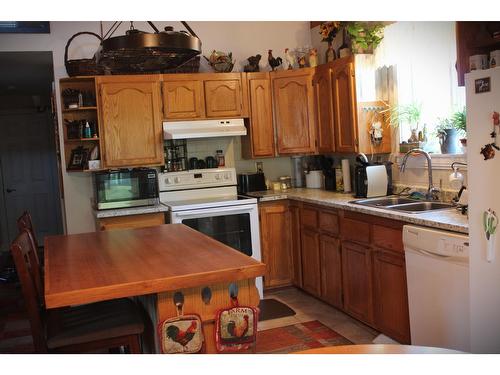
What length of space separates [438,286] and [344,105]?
80.5 inches

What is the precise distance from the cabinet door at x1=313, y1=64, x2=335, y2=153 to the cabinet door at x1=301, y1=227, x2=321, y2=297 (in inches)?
31.3

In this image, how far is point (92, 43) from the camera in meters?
4.97

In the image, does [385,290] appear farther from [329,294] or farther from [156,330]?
[156,330]

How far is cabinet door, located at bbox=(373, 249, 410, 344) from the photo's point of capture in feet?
11.1

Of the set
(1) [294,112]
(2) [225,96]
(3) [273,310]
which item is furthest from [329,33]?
(3) [273,310]

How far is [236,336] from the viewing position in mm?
2389

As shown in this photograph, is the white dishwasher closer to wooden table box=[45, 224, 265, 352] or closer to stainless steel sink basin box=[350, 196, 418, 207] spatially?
stainless steel sink basin box=[350, 196, 418, 207]

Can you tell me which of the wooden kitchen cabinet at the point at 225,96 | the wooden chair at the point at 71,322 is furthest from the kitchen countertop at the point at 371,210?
the wooden chair at the point at 71,322

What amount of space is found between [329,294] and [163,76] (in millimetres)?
2300

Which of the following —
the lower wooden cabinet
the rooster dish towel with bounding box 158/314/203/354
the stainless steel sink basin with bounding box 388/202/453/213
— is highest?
the stainless steel sink basin with bounding box 388/202/453/213

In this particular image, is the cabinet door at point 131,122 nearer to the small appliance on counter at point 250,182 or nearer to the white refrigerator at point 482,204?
the small appliance on counter at point 250,182

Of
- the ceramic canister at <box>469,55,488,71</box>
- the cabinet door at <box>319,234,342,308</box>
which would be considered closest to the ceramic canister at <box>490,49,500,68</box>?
the ceramic canister at <box>469,55,488,71</box>

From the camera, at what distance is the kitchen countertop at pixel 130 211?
446 centimetres

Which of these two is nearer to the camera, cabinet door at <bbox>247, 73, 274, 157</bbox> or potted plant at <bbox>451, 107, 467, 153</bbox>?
potted plant at <bbox>451, 107, 467, 153</bbox>
